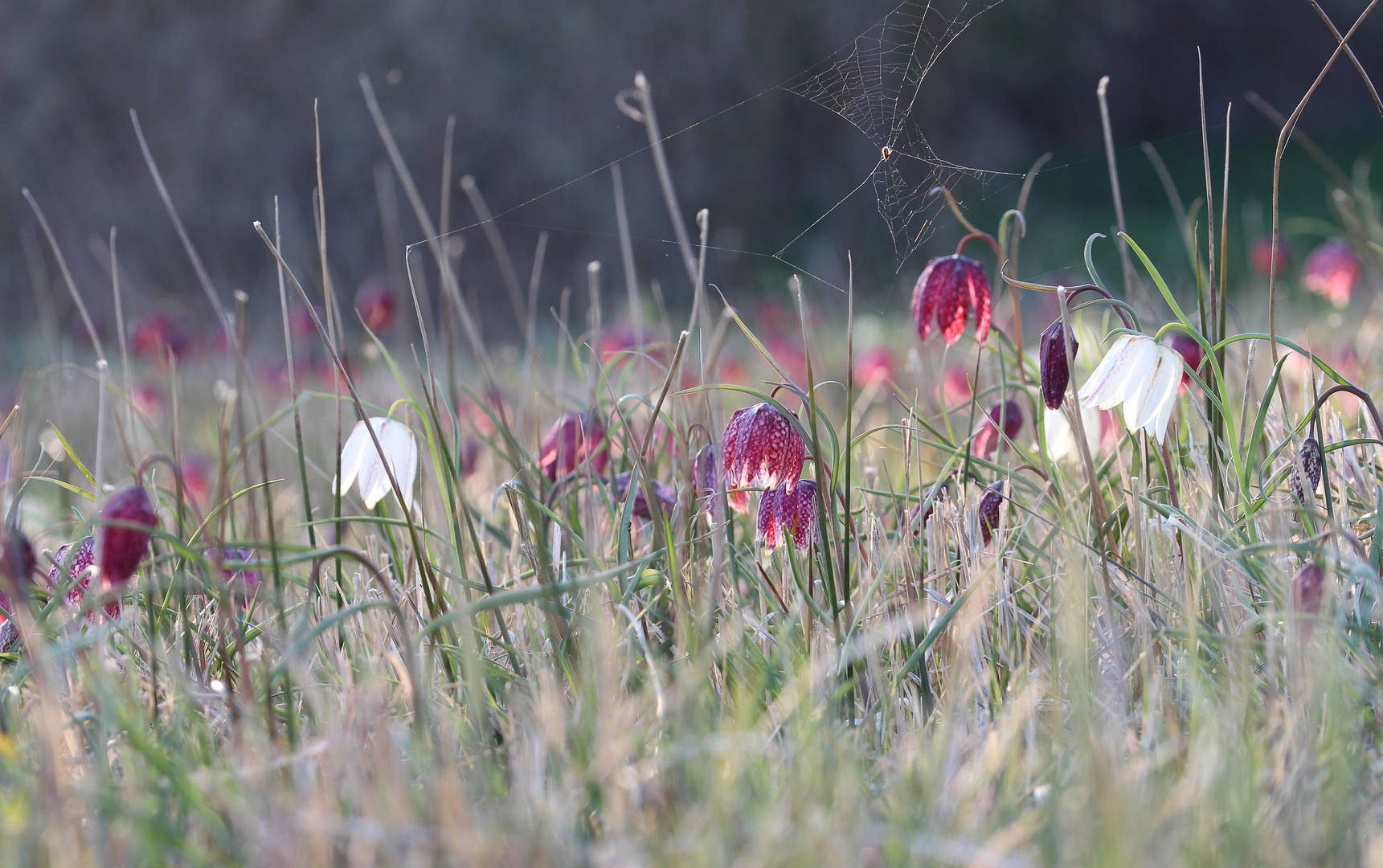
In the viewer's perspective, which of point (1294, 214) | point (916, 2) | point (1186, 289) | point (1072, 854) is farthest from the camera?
point (1294, 214)

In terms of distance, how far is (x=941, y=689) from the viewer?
1.11 metres

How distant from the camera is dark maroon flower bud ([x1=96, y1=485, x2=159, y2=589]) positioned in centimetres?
90

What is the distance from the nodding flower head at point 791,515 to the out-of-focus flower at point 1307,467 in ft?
1.61

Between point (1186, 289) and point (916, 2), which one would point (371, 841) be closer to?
point (1186, 289)

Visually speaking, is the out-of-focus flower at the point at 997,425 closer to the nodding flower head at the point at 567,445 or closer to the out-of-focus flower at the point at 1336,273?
the nodding flower head at the point at 567,445

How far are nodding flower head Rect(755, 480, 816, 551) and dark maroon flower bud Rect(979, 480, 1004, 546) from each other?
0.21 metres

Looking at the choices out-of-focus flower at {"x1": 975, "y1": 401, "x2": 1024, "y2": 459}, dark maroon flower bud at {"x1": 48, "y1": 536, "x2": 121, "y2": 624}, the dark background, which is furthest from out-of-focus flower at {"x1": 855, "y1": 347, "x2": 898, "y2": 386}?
the dark background

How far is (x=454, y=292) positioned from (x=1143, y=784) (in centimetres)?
83

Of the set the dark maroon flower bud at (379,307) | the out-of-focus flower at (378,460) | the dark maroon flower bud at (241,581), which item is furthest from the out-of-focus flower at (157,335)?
the out-of-focus flower at (378,460)

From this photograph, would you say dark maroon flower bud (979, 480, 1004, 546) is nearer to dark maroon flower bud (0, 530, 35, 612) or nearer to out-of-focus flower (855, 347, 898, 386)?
dark maroon flower bud (0, 530, 35, 612)

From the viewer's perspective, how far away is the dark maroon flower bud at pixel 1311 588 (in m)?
Result: 0.92

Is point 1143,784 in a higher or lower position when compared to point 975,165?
lower

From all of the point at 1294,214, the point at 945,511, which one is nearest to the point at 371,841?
the point at 945,511

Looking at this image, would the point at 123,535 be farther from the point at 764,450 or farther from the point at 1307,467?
the point at 1307,467
